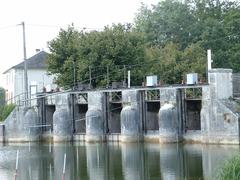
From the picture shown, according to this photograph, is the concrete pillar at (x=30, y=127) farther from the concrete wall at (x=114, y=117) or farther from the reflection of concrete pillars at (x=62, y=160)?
the concrete wall at (x=114, y=117)

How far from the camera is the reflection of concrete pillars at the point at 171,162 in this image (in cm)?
2542

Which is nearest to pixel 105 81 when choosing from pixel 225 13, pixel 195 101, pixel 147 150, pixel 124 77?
pixel 124 77

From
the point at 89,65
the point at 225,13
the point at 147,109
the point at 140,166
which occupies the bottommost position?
the point at 140,166

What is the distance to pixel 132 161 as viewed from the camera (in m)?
31.8

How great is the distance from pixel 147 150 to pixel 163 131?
14.5ft

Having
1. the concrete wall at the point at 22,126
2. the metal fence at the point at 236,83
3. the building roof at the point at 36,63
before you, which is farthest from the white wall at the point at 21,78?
the metal fence at the point at 236,83

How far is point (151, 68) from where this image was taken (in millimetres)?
58469

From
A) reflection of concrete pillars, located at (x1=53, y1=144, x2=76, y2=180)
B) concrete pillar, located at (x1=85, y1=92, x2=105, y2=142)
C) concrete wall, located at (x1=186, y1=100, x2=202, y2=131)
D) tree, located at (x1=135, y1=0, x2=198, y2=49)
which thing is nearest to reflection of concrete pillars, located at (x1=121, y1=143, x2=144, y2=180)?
reflection of concrete pillars, located at (x1=53, y1=144, x2=76, y2=180)

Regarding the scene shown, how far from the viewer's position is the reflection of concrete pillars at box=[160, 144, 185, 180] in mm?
25416

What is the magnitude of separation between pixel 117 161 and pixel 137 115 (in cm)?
1284

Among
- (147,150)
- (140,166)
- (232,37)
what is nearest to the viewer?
(140,166)

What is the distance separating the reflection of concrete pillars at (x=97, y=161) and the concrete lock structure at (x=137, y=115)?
291 centimetres

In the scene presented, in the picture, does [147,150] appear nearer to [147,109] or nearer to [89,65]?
[147,109]

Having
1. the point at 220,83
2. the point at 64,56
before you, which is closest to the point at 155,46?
the point at 64,56
